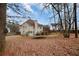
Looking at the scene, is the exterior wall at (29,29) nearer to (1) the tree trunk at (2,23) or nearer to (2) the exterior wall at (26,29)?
(2) the exterior wall at (26,29)

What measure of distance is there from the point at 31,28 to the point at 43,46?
20 centimetres

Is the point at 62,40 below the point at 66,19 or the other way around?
below

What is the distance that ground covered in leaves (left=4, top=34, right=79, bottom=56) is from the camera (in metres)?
1.41

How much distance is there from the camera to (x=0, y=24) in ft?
4.65

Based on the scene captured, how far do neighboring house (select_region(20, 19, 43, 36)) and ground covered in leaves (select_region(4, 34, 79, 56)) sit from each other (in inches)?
2.1

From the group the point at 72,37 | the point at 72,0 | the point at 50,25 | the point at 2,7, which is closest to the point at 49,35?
the point at 50,25

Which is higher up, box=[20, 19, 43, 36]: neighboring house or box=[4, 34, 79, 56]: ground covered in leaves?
box=[20, 19, 43, 36]: neighboring house

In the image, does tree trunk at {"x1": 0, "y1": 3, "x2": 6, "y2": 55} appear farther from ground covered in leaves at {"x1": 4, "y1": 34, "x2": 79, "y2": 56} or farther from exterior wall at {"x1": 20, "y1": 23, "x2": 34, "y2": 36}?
exterior wall at {"x1": 20, "y1": 23, "x2": 34, "y2": 36}

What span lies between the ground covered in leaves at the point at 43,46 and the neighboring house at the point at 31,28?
0.17ft

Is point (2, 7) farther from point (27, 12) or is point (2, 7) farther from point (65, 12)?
point (65, 12)

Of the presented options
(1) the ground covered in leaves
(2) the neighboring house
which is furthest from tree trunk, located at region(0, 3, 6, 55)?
(2) the neighboring house

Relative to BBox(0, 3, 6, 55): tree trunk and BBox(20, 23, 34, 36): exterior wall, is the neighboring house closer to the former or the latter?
BBox(20, 23, 34, 36): exterior wall

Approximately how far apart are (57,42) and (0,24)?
538 mm

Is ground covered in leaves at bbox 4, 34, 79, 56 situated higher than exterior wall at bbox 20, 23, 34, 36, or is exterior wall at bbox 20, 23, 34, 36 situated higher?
exterior wall at bbox 20, 23, 34, 36
